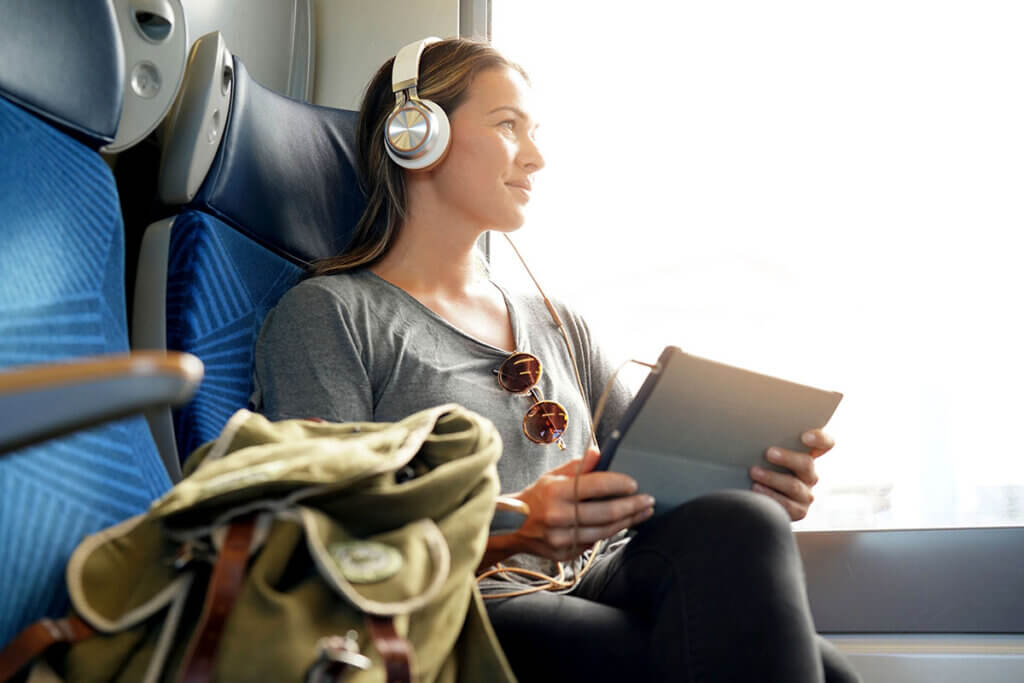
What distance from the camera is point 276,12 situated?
1.72 metres

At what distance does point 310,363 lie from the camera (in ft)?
3.70

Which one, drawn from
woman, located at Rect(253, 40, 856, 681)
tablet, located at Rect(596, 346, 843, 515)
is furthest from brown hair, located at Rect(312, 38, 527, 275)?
tablet, located at Rect(596, 346, 843, 515)

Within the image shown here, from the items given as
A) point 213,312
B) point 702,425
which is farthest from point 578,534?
point 213,312

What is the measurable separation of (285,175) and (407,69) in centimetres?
25

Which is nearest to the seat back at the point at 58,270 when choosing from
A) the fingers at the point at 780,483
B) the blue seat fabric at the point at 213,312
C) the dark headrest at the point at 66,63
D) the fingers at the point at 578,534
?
the dark headrest at the point at 66,63

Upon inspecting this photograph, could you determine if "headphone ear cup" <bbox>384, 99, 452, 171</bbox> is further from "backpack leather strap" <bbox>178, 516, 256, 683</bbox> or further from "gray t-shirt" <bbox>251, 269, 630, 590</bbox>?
"backpack leather strap" <bbox>178, 516, 256, 683</bbox>

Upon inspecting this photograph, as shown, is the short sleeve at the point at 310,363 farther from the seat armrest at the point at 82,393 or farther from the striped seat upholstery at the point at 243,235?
the seat armrest at the point at 82,393

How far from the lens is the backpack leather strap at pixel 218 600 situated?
571 millimetres

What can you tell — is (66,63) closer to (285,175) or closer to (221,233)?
(221,233)

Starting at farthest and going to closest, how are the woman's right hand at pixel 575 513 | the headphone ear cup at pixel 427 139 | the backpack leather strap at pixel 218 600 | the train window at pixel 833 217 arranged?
the train window at pixel 833 217
the headphone ear cup at pixel 427 139
the woman's right hand at pixel 575 513
the backpack leather strap at pixel 218 600

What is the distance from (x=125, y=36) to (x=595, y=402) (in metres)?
0.84

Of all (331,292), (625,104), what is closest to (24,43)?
(331,292)

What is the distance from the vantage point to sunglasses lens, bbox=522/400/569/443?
3.90 ft

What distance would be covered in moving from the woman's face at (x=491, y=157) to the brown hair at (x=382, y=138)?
0.02 metres
